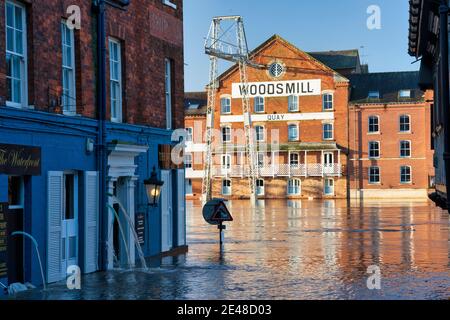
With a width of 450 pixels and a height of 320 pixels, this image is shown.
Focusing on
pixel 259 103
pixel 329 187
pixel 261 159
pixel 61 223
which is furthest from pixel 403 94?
pixel 61 223

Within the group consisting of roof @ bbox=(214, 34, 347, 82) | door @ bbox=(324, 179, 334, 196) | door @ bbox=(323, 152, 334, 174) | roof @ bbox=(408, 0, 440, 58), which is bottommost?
door @ bbox=(324, 179, 334, 196)

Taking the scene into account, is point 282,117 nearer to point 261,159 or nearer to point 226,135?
point 261,159

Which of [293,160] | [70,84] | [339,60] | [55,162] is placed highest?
Result: [339,60]

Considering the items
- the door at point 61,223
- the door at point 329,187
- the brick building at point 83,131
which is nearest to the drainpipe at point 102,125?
the brick building at point 83,131

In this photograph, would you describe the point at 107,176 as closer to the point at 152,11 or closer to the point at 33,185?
the point at 33,185

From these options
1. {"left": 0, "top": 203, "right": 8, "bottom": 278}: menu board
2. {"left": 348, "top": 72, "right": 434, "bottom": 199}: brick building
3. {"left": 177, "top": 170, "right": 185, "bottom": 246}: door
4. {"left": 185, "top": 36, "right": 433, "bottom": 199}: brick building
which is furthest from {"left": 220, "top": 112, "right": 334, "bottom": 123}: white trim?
{"left": 0, "top": 203, "right": 8, "bottom": 278}: menu board

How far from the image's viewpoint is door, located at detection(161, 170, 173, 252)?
20.6 meters

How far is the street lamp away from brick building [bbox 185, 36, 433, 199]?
5157cm

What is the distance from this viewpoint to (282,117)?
7119cm

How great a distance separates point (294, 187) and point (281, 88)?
9253 mm

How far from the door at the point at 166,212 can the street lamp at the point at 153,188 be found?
163 cm

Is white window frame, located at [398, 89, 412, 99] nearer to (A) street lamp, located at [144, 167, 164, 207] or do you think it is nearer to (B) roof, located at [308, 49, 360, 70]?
(B) roof, located at [308, 49, 360, 70]

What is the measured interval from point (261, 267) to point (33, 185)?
5866 mm

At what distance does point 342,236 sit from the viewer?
1080 inches
